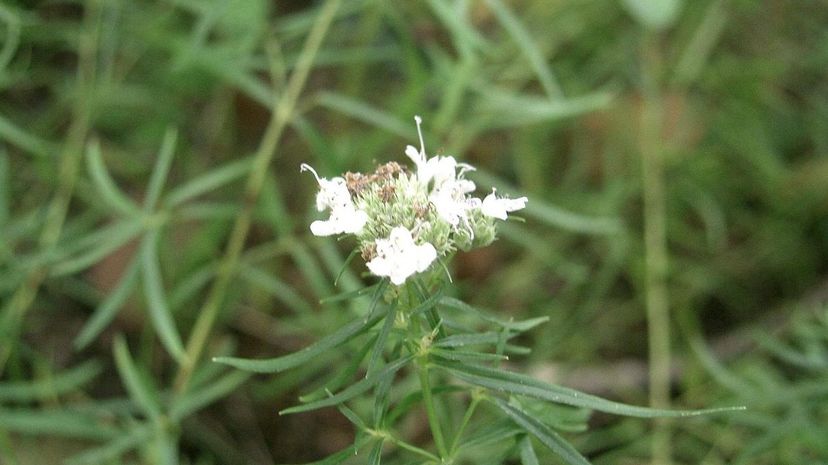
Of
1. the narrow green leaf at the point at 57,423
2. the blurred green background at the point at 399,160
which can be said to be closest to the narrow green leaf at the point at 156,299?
the blurred green background at the point at 399,160

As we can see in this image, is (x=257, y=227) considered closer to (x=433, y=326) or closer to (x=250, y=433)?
(x=250, y=433)

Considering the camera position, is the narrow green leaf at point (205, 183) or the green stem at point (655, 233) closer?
the narrow green leaf at point (205, 183)

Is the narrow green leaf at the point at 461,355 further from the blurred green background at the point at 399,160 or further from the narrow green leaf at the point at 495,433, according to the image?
the blurred green background at the point at 399,160

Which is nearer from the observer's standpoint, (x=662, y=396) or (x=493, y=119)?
(x=662, y=396)

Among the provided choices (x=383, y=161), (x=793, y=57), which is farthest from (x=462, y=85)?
(x=793, y=57)

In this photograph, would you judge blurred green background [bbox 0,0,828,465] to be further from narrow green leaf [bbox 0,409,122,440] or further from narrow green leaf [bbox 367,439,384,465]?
narrow green leaf [bbox 367,439,384,465]
